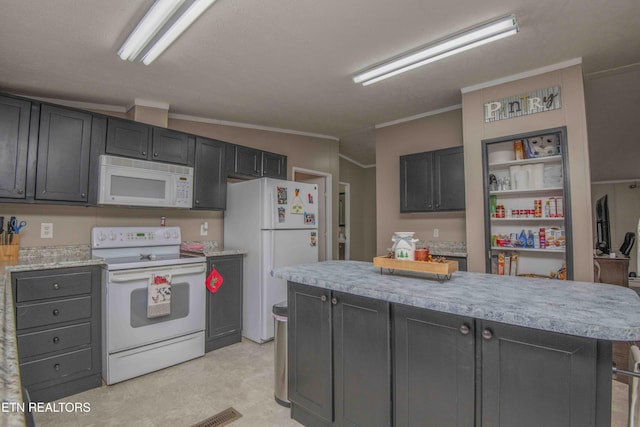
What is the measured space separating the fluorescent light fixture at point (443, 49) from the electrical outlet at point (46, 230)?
3.08 meters

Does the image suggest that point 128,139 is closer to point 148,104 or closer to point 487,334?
point 148,104

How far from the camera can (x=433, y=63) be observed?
2.77 meters

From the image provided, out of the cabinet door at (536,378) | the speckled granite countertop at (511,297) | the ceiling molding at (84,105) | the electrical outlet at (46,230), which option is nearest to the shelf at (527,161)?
the speckled granite countertop at (511,297)

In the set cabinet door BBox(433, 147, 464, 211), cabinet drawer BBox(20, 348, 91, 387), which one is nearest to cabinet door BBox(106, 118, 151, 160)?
cabinet drawer BBox(20, 348, 91, 387)

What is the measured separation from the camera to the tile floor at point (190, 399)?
210cm

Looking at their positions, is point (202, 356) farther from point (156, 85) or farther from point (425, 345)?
point (156, 85)

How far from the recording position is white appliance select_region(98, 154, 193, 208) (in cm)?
281

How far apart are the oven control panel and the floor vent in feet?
6.12

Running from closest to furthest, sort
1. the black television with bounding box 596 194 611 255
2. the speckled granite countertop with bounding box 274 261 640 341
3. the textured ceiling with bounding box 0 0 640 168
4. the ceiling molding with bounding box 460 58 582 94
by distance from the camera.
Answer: the speckled granite countertop with bounding box 274 261 640 341 → the textured ceiling with bounding box 0 0 640 168 → the ceiling molding with bounding box 460 58 582 94 → the black television with bounding box 596 194 611 255

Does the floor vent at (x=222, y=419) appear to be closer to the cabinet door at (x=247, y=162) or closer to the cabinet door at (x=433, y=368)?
the cabinet door at (x=433, y=368)

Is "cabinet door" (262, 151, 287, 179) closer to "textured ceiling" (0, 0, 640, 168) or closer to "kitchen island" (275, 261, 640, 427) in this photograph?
"textured ceiling" (0, 0, 640, 168)

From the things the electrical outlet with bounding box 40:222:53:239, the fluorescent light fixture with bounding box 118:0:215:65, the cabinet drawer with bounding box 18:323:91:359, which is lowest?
the cabinet drawer with bounding box 18:323:91:359

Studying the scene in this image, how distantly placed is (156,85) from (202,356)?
2648mm

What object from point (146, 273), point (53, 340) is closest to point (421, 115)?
point (146, 273)
